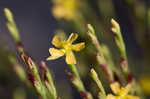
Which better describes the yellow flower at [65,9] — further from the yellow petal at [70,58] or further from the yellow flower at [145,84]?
the yellow petal at [70,58]

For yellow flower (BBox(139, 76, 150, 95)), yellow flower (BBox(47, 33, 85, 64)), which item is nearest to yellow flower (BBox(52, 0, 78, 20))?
yellow flower (BBox(139, 76, 150, 95))

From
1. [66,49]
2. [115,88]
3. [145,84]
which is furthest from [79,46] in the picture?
[145,84]

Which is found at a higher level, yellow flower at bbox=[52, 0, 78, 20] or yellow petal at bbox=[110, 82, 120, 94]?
yellow flower at bbox=[52, 0, 78, 20]

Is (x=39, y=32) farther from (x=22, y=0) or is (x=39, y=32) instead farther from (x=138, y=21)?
(x=138, y=21)

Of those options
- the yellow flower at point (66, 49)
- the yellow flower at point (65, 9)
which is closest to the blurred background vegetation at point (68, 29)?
the yellow flower at point (65, 9)

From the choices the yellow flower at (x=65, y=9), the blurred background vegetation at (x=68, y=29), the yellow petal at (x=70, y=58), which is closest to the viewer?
the yellow petal at (x=70, y=58)

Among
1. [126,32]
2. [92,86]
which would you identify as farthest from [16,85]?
[126,32]

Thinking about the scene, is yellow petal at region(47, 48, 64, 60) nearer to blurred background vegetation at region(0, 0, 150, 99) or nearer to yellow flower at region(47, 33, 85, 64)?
yellow flower at region(47, 33, 85, 64)

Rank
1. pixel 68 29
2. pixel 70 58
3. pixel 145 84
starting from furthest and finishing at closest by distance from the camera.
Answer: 1. pixel 68 29
2. pixel 145 84
3. pixel 70 58

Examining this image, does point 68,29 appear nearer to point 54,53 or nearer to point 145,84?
point 145,84
